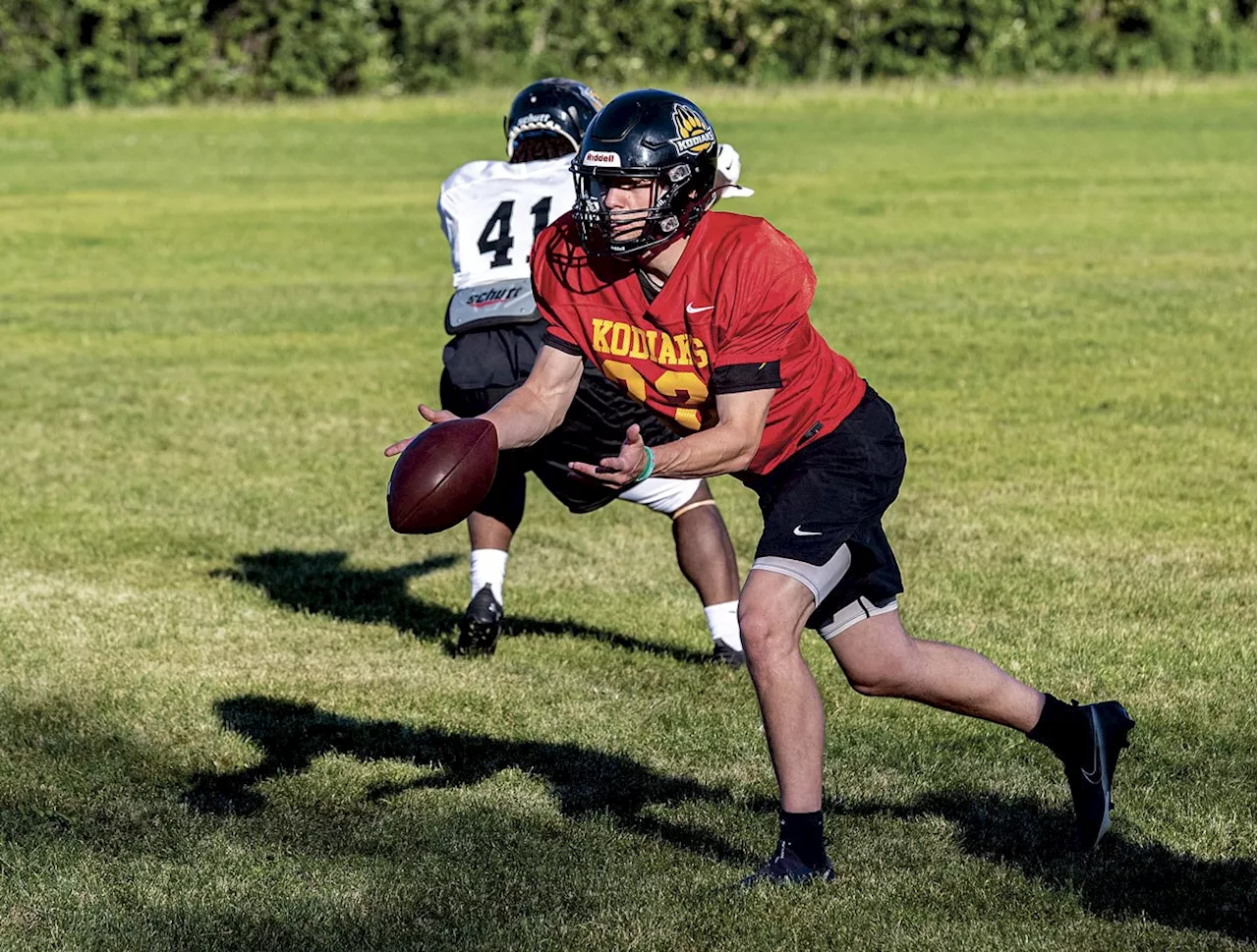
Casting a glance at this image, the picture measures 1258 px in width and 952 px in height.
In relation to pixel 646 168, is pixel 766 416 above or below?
below

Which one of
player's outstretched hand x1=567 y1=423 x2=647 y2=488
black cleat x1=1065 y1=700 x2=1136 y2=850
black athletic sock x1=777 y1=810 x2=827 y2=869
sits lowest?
black cleat x1=1065 y1=700 x2=1136 y2=850

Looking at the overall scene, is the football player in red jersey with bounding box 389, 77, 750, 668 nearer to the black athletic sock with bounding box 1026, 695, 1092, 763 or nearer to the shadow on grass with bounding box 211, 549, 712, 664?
the shadow on grass with bounding box 211, 549, 712, 664

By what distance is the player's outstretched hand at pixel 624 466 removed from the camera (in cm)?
413

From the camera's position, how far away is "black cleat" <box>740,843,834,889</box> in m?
4.43

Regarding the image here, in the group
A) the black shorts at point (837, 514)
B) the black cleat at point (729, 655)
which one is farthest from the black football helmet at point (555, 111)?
the black shorts at point (837, 514)

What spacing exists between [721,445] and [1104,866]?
5.10 ft

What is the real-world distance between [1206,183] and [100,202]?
49.7 ft

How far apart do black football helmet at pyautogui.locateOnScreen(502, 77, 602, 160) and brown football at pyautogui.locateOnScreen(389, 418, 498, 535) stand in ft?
8.34

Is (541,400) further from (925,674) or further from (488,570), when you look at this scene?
(488,570)

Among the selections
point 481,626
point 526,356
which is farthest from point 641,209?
point 481,626

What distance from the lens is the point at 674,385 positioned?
15.6ft

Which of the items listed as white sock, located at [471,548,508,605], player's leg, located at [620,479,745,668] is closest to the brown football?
player's leg, located at [620,479,745,668]

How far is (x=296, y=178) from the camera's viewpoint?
2800 centimetres

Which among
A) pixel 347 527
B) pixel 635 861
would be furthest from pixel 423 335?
pixel 635 861
